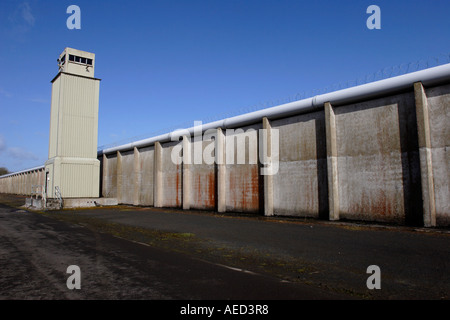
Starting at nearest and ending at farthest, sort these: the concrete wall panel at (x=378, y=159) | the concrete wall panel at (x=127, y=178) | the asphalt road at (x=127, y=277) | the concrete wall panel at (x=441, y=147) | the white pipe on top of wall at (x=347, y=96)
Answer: the asphalt road at (x=127, y=277), the concrete wall panel at (x=441, y=147), the white pipe on top of wall at (x=347, y=96), the concrete wall panel at (x=378, y=159), the concrete wall panel at (x=127, y=178)

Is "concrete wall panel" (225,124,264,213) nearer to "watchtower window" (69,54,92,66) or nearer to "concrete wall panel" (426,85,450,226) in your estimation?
"concrete wall panel" (426,85,450,226)

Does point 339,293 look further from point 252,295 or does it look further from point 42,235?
point 42,235

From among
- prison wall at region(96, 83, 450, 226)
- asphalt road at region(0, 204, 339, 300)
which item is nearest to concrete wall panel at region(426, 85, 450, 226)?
prison wall at region(96, 83, 450, 226)

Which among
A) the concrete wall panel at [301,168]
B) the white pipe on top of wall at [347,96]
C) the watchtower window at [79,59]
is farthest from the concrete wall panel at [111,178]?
the concrete wall panel at [301,168]

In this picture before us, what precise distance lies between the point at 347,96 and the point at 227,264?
409 inches

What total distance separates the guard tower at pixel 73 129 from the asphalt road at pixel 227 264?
16443 millimetres

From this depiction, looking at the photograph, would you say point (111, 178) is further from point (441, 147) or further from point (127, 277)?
point (441, 147)

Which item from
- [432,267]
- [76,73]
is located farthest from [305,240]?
[76,73]

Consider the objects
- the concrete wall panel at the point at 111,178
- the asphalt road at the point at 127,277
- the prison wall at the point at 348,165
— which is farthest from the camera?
the concrete wall panel at the point at 111,178

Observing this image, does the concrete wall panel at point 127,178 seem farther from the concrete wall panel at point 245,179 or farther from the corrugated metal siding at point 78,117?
the concrete wall panel at point 245,179

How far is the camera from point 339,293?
424cm

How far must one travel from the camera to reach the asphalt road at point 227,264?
4285mm

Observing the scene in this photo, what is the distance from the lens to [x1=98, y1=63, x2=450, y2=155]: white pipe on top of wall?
Result: 36.2 feet

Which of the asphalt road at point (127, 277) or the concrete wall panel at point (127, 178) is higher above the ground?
the concrete wall panel at point (127, 178)
